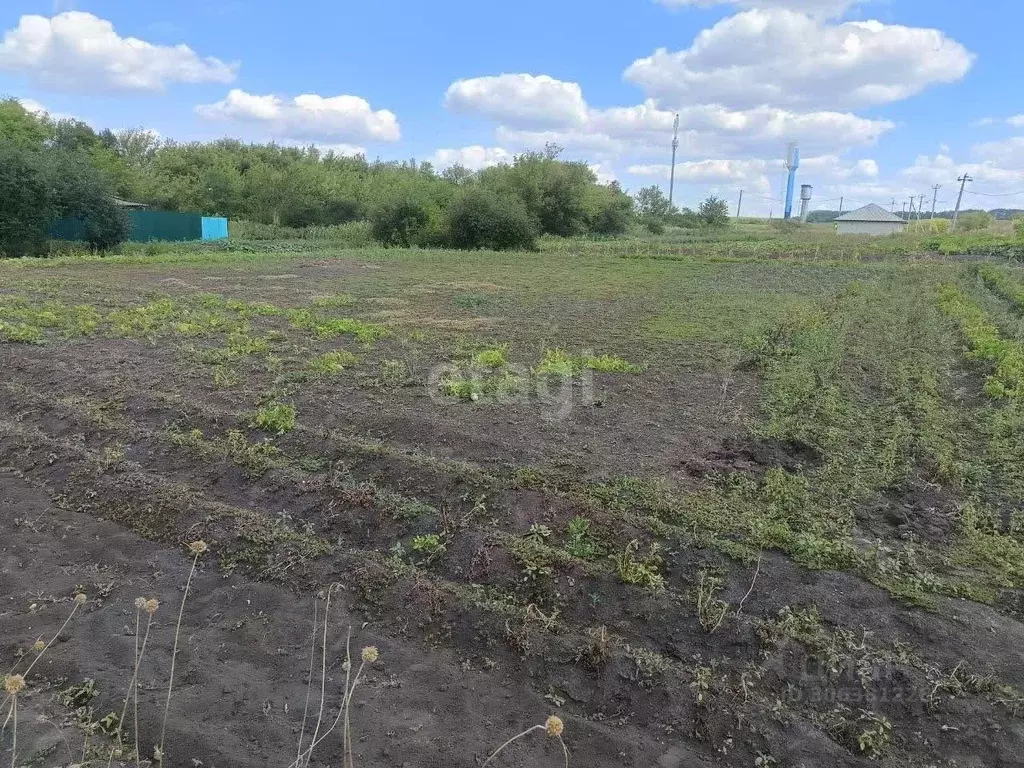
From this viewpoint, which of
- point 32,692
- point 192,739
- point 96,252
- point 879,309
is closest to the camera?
point 192,739

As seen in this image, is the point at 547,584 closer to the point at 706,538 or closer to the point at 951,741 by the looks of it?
the point at 706,538

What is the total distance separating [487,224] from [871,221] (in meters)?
52.0

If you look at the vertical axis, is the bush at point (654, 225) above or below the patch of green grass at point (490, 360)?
above

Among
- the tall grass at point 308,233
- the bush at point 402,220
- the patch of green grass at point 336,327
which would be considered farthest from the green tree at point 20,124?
the patch of green grass at point 336,327

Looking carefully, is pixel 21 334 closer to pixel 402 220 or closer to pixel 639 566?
pixel 639 566

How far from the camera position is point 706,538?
14.1 feet

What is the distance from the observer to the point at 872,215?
69750 millimetres

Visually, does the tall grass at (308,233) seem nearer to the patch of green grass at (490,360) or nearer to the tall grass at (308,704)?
the patch of green grass at (490,360)

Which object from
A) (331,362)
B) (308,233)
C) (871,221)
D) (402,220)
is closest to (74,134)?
(308,233)

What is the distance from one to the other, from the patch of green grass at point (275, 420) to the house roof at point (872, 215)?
7553 centimetres

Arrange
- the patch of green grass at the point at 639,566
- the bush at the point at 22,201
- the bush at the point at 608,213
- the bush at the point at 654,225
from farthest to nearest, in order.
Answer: the bush at the point at 654,225 → the bush at the point at 608,213 → the bush at the point at 22,201 → the patch of green grass at the point at 639,566

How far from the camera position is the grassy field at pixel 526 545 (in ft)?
10.0

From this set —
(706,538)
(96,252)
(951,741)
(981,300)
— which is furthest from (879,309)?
(96,252)

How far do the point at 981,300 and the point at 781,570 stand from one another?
15.3m
